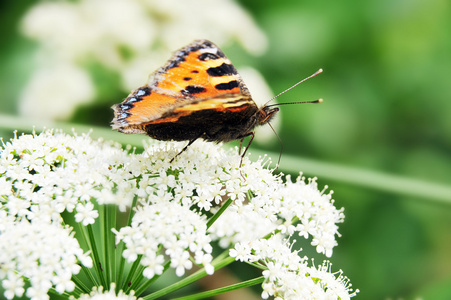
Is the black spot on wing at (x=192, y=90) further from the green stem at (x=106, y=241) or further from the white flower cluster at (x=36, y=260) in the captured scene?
the white flower cluster at (x=36, y=260)

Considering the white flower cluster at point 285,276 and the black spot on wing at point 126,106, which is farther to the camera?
the black spot on wing at point 126,106

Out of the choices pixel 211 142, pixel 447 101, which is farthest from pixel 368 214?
pixel 211 142

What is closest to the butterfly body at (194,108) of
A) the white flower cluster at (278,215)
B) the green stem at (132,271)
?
the white flower cluster at (278,215)

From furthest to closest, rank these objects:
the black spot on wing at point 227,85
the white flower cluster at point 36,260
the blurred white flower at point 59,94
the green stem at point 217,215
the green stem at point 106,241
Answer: the blurred white flower at point 59,94 < the black spot on wing at point 227,85 < the green stem at point 217,215 < the green stem at point 106,241 < the white flower cluster at point 36,260

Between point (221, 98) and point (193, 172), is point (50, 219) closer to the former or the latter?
point (193, 172)

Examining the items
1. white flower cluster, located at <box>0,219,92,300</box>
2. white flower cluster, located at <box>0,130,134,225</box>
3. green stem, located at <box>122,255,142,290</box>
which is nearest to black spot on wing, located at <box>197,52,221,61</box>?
white flower cluster, located at <box>0,130,134,225</box>

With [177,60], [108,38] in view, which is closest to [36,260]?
[177,60]

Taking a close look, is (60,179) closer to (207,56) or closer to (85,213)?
(85,213)

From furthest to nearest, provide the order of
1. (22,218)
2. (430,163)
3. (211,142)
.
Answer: (430,163)
(211,142)
(22,218)

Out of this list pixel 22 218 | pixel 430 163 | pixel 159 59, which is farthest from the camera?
pixel 430 163
